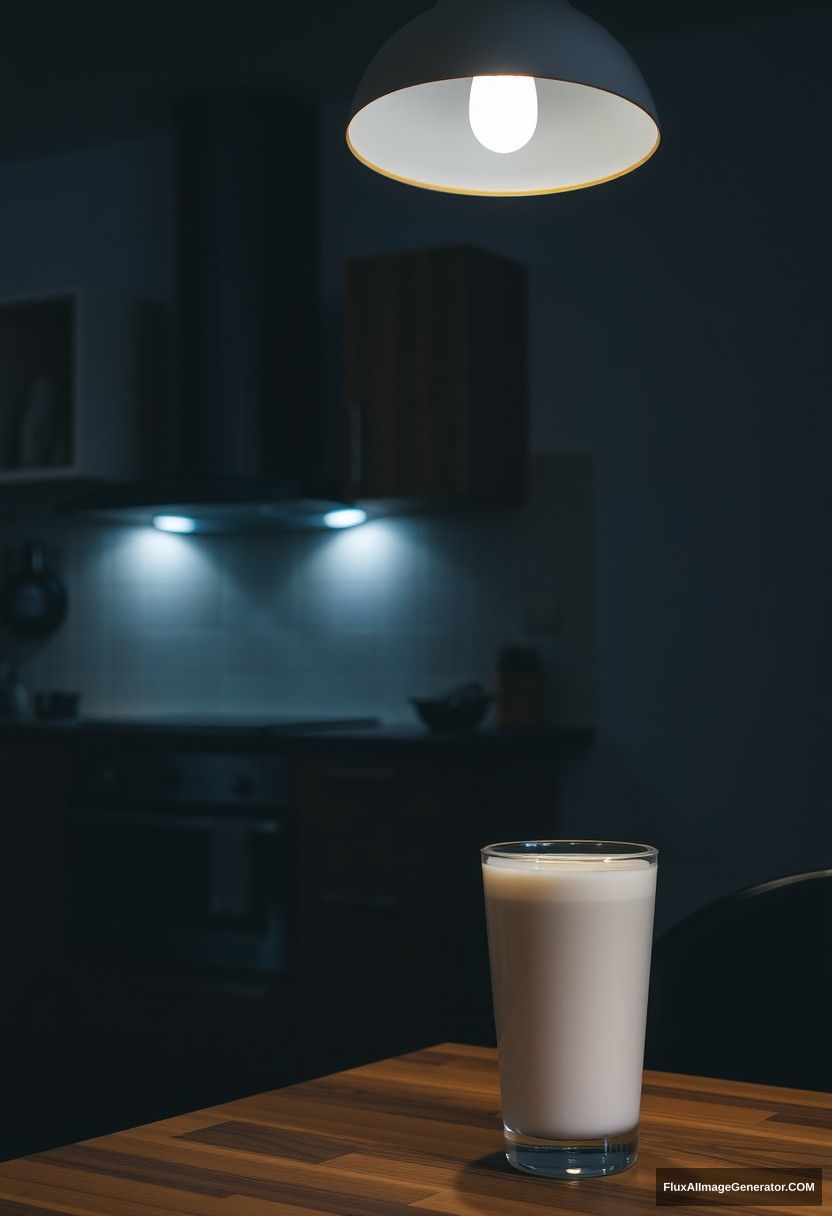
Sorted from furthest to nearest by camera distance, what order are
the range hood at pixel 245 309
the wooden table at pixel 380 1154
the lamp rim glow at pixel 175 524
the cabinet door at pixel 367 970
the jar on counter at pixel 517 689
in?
the lamp rim glow at pixel 175 524, the range hood at pixel 245 309, the jar on counter at pixel 517 689, the cabinet door at pixel 367 970, the wooden table at pixel 380 1154

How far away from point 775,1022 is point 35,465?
3388mm

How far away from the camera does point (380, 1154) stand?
788 mm

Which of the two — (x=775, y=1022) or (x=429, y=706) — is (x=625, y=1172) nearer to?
(x=775, y=1022)

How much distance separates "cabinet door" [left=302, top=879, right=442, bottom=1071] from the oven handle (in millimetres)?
179

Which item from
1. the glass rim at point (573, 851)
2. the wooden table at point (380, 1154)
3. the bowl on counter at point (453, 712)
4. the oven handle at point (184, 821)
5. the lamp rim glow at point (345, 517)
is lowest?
the oven handle at point (184, 821)

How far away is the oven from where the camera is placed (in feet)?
11.2

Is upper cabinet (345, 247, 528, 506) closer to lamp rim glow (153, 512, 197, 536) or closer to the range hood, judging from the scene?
the range hood

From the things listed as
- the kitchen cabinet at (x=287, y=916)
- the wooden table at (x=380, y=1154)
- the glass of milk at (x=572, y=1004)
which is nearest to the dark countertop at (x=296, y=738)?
the kitchen cabinet at (x=287, y=916)

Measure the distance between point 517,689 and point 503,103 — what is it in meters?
2.47

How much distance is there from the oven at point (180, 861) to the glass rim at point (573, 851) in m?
2.59

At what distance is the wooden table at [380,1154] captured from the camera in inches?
27.8

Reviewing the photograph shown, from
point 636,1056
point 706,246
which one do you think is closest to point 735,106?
point 706,246

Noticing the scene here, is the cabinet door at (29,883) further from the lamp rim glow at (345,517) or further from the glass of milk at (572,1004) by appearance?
the glass of milk at (572,1004)

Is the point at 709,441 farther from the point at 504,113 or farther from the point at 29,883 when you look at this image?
the point at 504,113
